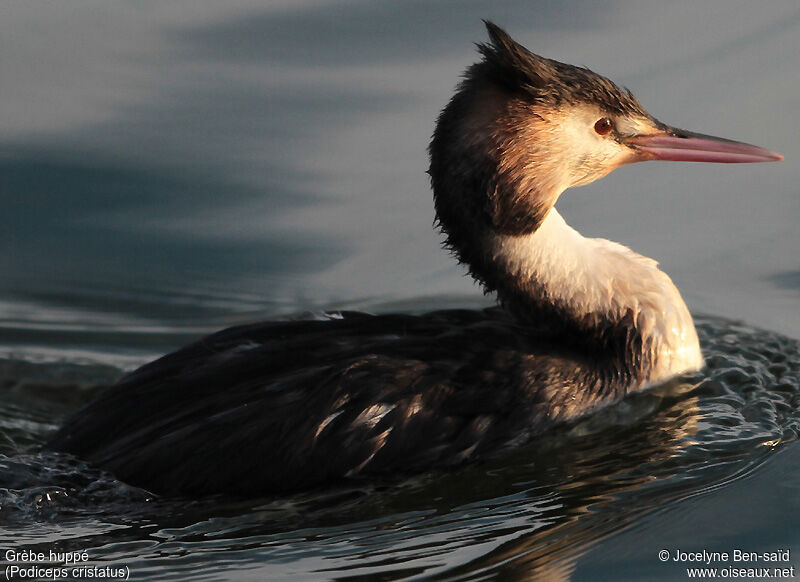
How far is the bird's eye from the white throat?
40 centimetres

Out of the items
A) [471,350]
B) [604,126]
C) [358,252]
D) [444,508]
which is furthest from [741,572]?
[358,252]

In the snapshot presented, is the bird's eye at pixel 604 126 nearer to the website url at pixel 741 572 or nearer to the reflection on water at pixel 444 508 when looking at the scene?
the reflection on water at pixel 444 508

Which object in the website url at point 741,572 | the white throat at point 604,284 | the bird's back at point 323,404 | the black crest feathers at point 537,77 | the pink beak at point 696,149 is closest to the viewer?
the website url at point 741,572

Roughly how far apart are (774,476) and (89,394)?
316cm

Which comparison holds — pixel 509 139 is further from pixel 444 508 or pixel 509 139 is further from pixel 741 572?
pixel 741 572

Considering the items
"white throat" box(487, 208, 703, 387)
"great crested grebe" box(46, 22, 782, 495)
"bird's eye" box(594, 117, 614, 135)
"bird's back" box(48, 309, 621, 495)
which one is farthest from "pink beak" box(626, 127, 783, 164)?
"bird's back" box(48, 309, 621, 495)

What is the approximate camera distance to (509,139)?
623cm

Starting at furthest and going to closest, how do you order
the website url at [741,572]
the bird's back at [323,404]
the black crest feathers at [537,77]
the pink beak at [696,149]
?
the pink beak at [696,149], the black crest feathers at [537,77], the bird's back at [323,404], the website url at [741,572]

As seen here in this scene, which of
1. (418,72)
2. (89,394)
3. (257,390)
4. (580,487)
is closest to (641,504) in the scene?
(580,487)

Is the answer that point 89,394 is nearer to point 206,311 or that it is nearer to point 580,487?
point 206,311

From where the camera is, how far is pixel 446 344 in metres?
6.16

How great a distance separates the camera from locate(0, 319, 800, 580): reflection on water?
5285mm

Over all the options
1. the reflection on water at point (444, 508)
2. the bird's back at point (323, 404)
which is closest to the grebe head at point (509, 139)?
the bird's back at point (323, 404)

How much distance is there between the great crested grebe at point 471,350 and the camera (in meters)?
5.72
